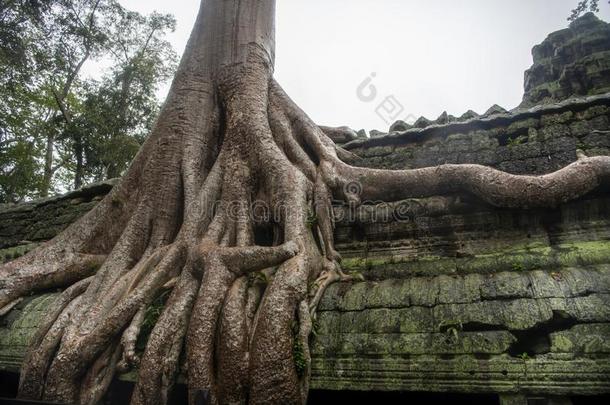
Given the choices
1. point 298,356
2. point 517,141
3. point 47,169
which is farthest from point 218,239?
point 47,169

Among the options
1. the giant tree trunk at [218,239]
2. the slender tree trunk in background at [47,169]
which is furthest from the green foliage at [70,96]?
the giant tree trunk at [218,239]

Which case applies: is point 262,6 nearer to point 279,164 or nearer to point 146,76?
point 279,164

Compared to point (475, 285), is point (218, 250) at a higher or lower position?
higher

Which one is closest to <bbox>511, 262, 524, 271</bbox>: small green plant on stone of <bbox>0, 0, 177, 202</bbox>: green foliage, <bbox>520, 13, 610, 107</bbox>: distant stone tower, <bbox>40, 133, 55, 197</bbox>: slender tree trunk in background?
<bbox>520, 13, 610, 107</bbox>: distant stone tower

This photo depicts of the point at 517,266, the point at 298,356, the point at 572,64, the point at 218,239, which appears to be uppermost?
the point at 572,64

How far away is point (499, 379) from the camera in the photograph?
179cm

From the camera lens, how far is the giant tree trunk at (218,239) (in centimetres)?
219

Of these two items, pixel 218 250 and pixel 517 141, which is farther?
pixel 517 141

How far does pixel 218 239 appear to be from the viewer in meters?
3.00

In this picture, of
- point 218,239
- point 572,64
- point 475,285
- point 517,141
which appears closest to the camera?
point 475,285

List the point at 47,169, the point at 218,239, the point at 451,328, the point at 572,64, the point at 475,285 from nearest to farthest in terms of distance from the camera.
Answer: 1. the point at 451,328
2. the point at 475,285
3. the point at 218,239
4. the point at 572,64
5. the point at 47,169

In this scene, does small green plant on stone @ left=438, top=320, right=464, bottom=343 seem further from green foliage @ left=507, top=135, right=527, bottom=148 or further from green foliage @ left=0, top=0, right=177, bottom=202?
green foliage @ left=0, top=0, right=177, bottom=202

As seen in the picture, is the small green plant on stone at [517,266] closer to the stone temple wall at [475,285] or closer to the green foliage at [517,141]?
the stone temple wall at [475,285]

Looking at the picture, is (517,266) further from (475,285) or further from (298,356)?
(298,356)
